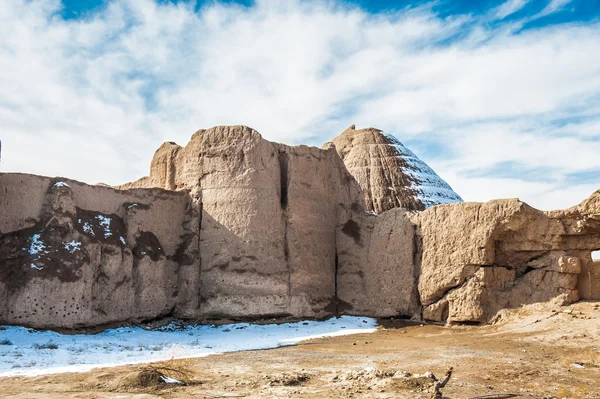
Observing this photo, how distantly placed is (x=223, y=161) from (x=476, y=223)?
6.52m

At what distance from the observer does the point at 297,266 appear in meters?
16.0

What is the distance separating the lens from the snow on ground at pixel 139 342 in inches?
393

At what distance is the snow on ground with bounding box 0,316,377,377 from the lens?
999 centimetres

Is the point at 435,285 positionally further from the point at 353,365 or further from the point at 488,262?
the point at 353,365

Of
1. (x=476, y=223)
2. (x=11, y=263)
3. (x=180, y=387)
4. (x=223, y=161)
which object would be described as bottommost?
(x=180, y=387)

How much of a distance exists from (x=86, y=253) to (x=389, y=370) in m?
7.94

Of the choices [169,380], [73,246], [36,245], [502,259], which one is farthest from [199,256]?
[169,380]

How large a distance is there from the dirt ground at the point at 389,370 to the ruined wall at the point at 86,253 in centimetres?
416

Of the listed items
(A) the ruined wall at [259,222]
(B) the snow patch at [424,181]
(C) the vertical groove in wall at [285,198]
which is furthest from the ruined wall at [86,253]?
(B) the snow patch at [424,181]

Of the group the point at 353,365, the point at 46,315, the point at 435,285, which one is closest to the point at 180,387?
the point at 353,365

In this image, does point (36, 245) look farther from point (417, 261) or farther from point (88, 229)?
point (417, 261)

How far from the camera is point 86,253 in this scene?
45.0 ft

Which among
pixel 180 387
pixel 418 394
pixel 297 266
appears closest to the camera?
pixel 418 394

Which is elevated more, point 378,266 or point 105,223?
point 105,223
